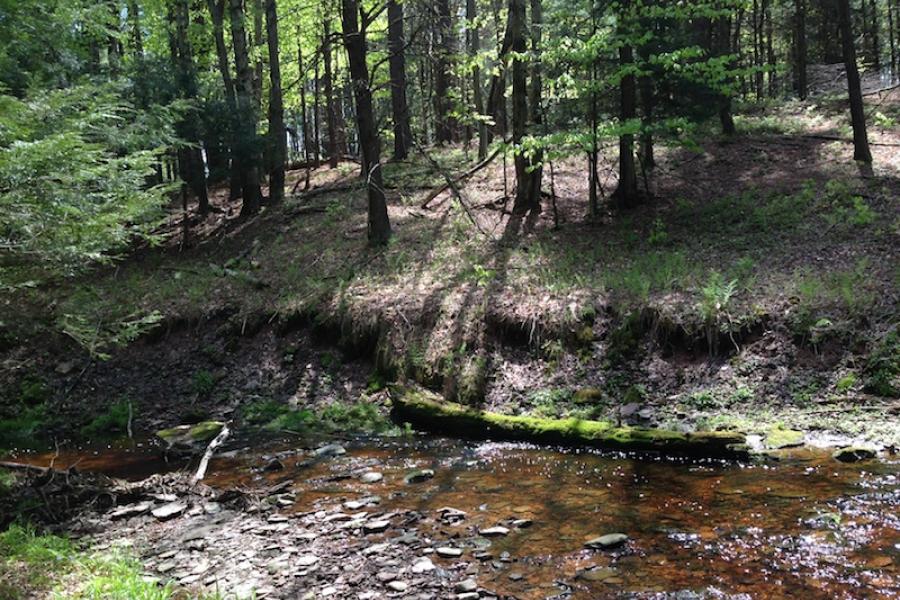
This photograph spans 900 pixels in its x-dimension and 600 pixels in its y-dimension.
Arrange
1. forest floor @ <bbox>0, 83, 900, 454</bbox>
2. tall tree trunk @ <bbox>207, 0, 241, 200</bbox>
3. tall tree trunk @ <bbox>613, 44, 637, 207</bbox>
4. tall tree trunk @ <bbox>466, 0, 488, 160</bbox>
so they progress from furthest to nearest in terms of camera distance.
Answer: tall tree trunk @ <bbox>207, 0, 241, 200</bbox>
tall tree trunk @ <bbox>466, 0, 488, 160</bbox>
tall tree trunk @ <bbox>613, 44, 637, 207</bbox>
forest floor @ <bbox>0, 83, 900, 454</bbox>

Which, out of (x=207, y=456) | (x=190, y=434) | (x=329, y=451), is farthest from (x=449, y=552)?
(x=190, y=434)

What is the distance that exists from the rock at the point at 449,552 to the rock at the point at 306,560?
1.19 metres

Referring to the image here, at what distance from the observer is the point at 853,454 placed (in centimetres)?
759

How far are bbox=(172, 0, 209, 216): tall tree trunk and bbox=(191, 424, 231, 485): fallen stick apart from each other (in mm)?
8891

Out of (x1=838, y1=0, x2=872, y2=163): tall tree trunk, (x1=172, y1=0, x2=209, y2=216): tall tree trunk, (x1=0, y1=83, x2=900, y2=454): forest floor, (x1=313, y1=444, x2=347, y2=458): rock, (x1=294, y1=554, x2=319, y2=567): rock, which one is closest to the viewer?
(x1=294, y1=554, x2=319, y2=567): rock

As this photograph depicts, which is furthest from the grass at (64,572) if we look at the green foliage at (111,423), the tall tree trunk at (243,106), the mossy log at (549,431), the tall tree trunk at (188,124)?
the tall tree trunk at (243,106)

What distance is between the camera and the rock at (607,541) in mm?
5953

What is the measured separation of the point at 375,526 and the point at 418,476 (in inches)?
65.2

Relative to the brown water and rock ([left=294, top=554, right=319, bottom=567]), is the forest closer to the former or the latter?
the brown water

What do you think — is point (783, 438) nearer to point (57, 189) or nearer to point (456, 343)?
point (456, 343)

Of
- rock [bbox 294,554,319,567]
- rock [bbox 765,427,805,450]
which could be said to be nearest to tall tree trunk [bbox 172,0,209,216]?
rock [bbox 294,554,319,567]

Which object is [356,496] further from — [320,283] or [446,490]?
[320,283]

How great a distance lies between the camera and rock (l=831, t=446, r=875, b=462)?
24.8 feet

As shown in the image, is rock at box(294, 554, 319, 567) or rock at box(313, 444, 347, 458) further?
rock at box(313, 444, 347, 458)
